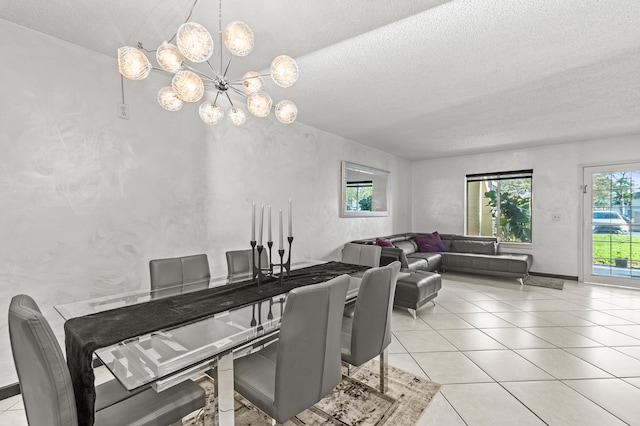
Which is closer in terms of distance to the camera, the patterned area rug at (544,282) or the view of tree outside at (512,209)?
the patterned area rug at (544,282)

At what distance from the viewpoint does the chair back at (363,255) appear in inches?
119

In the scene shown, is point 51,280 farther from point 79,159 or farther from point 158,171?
point 158,171

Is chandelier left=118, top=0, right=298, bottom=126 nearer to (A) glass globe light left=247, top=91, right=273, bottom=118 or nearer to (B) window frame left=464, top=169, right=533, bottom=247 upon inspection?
(A) glass globe light left=247, top=91, right=273, bottom=118

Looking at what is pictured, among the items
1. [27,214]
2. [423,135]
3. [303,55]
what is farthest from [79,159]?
[423,135]

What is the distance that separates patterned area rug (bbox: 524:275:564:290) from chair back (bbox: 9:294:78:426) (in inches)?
242

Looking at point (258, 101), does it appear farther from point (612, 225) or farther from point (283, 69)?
point (612, 225)

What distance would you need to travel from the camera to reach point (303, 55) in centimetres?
236

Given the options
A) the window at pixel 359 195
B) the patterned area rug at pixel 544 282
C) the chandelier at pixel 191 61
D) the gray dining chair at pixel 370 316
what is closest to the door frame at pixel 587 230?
the patterned area rug at pixel 544 282

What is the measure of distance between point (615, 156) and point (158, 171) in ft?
22.9

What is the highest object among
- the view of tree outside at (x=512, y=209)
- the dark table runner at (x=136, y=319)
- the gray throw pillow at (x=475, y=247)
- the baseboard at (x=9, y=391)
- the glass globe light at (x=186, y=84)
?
the glass globe light at (x=186, y=84)

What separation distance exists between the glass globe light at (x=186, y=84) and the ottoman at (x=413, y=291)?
299cm

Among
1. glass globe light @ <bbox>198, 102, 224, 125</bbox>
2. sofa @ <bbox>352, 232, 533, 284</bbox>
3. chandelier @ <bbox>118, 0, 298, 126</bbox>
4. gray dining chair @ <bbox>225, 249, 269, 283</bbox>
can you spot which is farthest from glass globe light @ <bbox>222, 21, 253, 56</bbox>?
sofa @ <bbox>352, 232, 533, 284</bbox>

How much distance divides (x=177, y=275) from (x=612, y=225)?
22.4ft

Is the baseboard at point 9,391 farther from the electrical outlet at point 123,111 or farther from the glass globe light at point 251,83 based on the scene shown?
the glass globe light at point 251,83
